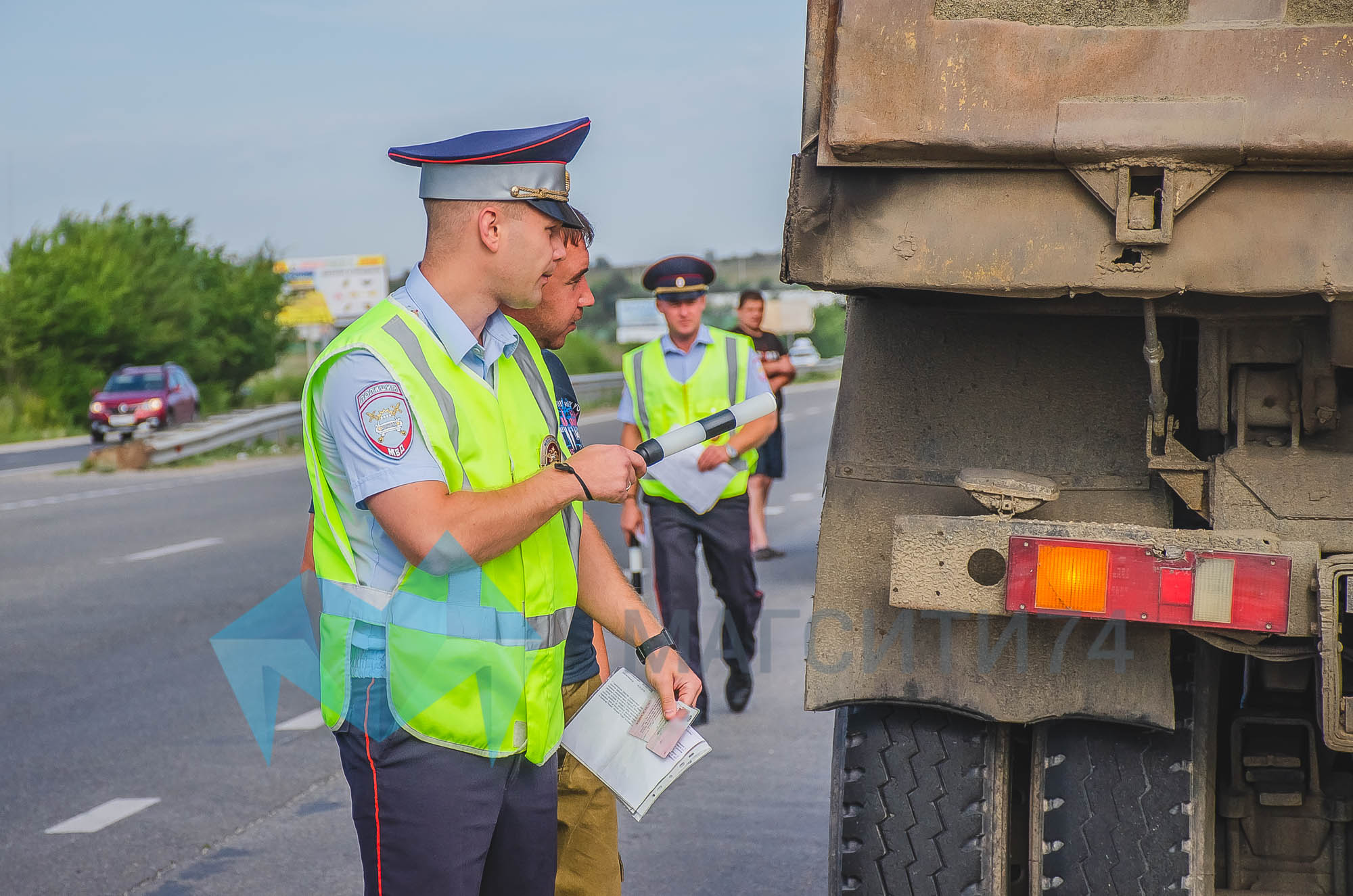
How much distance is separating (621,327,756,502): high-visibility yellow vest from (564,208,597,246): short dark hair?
3.31m

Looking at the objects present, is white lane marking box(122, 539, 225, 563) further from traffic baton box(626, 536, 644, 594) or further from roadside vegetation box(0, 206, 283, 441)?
roadside vegetation box(0, 206, 283, 441)

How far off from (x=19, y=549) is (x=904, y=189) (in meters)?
11.7

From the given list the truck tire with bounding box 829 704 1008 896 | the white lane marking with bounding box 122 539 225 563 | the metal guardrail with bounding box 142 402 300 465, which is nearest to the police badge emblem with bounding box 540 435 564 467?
the truck tire with bounding box 829 704 1008 896

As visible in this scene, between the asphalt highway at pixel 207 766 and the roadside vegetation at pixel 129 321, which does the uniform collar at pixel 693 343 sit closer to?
the asphalt highway at pixel 207 766

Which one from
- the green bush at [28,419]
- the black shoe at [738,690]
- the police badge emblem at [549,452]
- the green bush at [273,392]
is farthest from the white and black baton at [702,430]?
the green bush at [273,392]

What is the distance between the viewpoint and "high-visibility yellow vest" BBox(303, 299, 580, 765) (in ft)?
8.88

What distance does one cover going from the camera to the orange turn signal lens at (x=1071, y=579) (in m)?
2.87

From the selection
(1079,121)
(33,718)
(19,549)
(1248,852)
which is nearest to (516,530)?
(1079,121)

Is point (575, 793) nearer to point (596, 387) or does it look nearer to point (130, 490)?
point (130, 490)

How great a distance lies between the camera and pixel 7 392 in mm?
35719

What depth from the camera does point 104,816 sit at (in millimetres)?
5508

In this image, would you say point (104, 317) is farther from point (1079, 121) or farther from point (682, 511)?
point (1079, 121)

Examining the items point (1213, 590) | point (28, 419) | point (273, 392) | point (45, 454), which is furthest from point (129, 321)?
point (1213, 590)

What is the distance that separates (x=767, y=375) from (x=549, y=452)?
7.97 m
